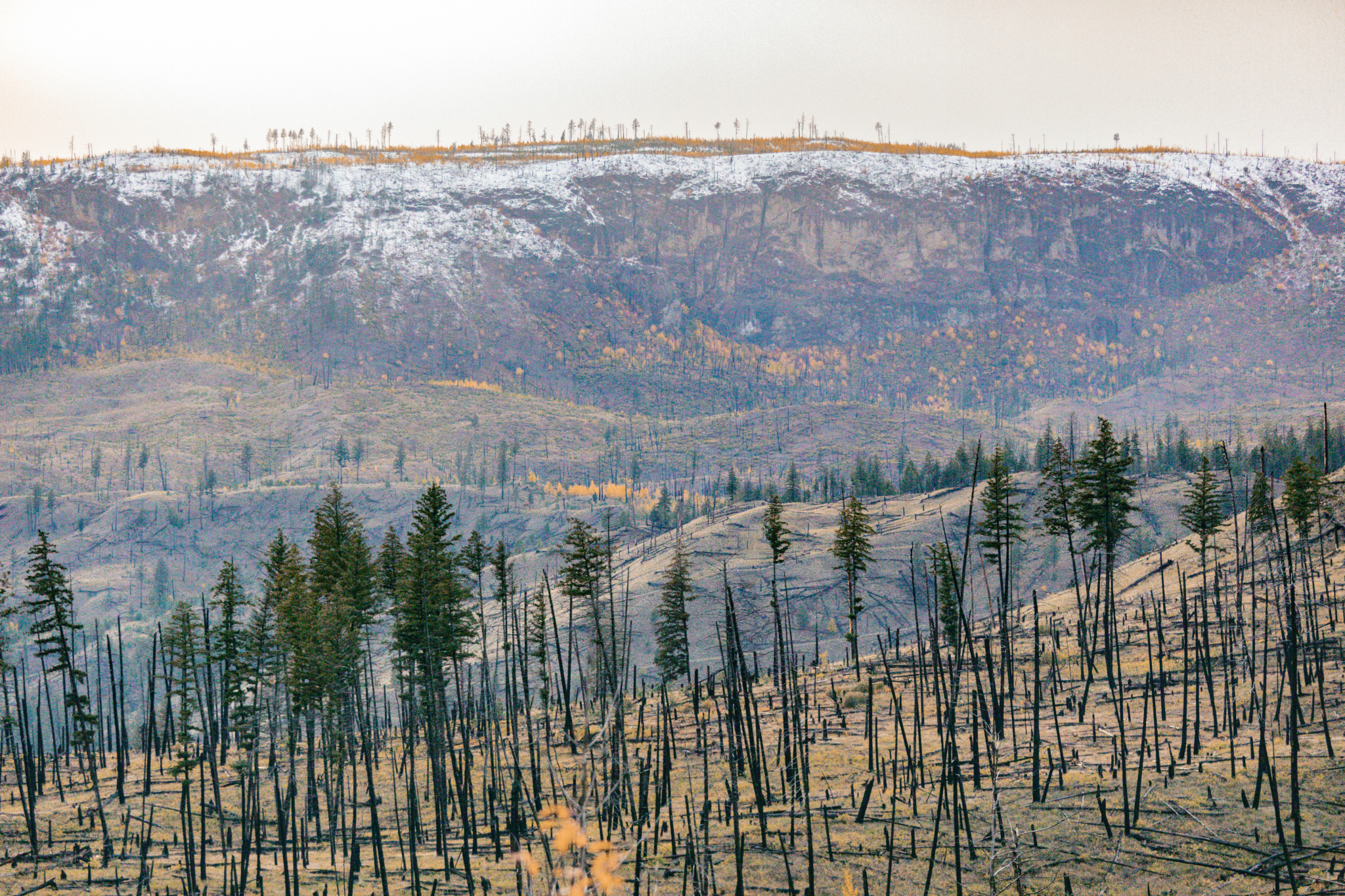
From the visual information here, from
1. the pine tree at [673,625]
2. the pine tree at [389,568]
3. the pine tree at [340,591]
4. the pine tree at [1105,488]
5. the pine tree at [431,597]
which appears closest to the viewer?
the pine tree at [340,591]

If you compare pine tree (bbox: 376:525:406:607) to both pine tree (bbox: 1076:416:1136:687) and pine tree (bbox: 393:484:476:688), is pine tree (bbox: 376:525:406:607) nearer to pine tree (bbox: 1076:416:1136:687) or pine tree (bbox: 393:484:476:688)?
pine tree (bbox: 393:484:476:688)

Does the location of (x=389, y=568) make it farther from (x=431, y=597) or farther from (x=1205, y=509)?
(x=1205, y=509)

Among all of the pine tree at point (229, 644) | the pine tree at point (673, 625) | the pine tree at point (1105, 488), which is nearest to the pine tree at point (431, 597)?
the pine tree at point (229, 644)

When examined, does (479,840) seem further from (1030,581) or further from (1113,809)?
(1030,581)

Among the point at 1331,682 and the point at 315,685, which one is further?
the point at 315,685

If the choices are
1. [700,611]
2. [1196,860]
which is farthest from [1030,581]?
[1196,860]

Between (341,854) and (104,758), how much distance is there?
130ft

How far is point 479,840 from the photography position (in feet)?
168

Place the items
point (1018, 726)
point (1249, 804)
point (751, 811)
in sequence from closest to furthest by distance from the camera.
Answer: point (1249, 804) → point (751, 811) → point (1018, 726)

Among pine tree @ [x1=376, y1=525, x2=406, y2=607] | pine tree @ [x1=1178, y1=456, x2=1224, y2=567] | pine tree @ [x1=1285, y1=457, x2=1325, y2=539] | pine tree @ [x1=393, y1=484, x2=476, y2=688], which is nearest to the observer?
pine tree @ [x1=393, y1=484, x2=476, y2=688]

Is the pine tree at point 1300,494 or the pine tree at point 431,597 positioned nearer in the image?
the pine tree at point 431,597

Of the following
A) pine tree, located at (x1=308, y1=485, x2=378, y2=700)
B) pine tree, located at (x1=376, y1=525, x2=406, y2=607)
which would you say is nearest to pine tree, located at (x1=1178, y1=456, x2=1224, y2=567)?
pine tree, located at (x1=376, y1=525, x2=406, y2=607)

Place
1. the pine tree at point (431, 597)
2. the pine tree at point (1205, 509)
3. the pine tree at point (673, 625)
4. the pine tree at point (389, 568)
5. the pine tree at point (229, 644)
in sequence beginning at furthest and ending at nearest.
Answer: the pine tree at point (673, 625)
the pine tree at point (1205, 509)
the pine tree at point (229, 644)
the pine tree at point (389, 568)
the pine tree at point (431, 597)

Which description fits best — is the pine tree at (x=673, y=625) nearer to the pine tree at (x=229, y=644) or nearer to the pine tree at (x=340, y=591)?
the pine tree at (x=340, y=591)
